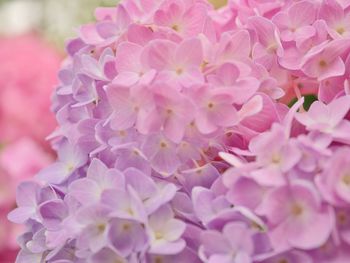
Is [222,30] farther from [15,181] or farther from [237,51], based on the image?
[15,181]

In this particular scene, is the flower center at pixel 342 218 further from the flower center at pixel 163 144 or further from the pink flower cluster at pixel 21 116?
the pink flower cluster at pixel 21 116

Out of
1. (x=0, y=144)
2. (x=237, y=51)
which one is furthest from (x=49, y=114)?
(x=237, y=51)

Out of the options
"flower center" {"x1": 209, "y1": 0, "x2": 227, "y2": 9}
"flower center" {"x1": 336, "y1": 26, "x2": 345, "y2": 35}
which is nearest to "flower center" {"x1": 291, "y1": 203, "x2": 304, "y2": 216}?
"flower center" {"x1": 336, "y1": 26, "x2": 345, "y2": 35}

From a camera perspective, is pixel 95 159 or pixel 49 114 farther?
pixel 49 114

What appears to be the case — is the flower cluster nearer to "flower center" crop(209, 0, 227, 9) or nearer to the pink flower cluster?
"flower center" crop(209, 0, 227, 9)

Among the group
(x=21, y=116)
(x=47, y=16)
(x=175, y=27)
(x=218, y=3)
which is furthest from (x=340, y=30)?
(x=47, y=16)

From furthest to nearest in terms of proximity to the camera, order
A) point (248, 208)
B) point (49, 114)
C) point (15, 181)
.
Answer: point (49, 114), point (15, 181), point (248, 208)

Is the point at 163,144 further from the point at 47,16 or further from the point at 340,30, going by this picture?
the point at 47,16
